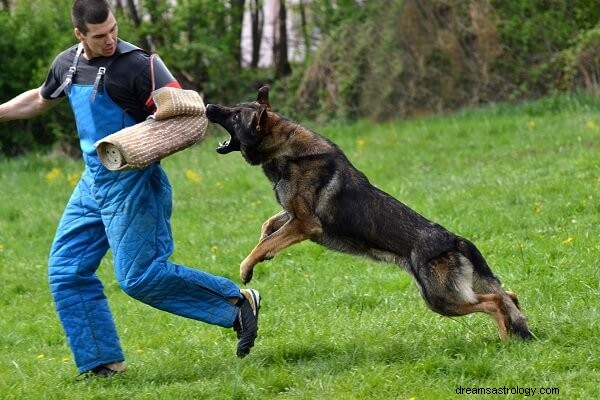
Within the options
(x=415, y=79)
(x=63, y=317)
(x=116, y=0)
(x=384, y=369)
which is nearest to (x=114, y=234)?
(x=63, y=317)

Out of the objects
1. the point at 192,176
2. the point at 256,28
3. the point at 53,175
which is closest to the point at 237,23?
the point at 256,28

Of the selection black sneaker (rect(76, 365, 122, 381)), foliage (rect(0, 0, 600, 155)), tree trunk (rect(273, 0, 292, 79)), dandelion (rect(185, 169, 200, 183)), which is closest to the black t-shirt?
black sneaker (rect(76, 365, 122, 381))

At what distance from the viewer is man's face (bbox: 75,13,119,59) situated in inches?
226

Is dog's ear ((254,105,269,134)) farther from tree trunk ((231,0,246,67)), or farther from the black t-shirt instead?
tree trunk ((231,0,246,67))

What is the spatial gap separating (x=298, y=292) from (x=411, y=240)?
202 cm

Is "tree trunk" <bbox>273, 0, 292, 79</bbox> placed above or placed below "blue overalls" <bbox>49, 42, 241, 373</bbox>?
below

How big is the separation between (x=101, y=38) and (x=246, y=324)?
1891mm

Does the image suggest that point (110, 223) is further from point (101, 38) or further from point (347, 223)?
point (347, 223)

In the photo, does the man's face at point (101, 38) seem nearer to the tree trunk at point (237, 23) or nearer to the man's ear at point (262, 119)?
the man's ear at point (262, 119)

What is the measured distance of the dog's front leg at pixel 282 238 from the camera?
632 cm

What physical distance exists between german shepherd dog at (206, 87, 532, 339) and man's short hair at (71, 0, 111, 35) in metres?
1.13

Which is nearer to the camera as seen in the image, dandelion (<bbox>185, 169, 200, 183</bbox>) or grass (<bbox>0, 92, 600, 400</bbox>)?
grass (<bbox>0, 92, 600, 400</bbox>)

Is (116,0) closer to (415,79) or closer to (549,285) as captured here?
(415,79)

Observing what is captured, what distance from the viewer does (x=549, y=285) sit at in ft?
23.9
